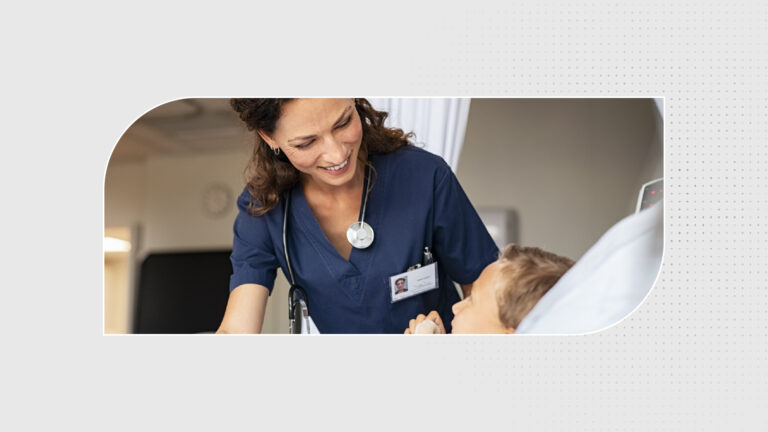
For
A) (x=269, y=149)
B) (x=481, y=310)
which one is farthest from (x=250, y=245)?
(x=481, y=310)

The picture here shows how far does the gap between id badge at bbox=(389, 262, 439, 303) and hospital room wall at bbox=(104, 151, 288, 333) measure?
290 mm

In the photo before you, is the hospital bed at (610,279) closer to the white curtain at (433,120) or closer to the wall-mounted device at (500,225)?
the wall-mounted device at (500,225)

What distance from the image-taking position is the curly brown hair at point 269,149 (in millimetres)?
1994

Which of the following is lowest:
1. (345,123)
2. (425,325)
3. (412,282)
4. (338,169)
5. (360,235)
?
(425,325)

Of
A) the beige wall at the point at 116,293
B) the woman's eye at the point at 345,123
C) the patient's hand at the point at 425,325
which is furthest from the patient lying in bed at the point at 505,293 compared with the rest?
the beige wall at the point at 116,293

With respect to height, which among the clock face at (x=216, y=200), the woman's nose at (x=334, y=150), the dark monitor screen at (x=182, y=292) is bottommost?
the dark monitor screen at (x=182, y=292)

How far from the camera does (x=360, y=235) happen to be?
2.01 metres

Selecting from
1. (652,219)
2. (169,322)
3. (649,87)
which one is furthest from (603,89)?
(169,322)

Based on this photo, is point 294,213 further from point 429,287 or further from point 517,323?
point 517,323

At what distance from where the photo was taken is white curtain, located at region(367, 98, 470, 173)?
2002mm

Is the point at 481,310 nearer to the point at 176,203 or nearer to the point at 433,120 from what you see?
the point at 433,120

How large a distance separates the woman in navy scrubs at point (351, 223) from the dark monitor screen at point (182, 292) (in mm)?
36

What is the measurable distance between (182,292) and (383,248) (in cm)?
55

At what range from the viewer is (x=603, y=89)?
6.55 ft
